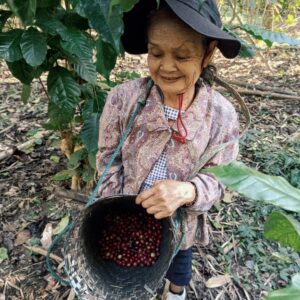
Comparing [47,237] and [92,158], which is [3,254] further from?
[92,158]

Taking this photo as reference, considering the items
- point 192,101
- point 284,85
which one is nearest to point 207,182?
point 192,101

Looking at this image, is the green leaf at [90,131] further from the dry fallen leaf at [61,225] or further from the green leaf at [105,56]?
the dry fallen leaf at [61,225]

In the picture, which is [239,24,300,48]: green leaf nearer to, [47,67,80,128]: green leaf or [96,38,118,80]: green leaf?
[96,38,118,80]: green leaf

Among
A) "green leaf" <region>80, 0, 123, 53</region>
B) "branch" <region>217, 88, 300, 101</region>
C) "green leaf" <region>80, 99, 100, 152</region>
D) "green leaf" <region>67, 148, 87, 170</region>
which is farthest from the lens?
"branch" <region>217, 88, 300, 101</region>

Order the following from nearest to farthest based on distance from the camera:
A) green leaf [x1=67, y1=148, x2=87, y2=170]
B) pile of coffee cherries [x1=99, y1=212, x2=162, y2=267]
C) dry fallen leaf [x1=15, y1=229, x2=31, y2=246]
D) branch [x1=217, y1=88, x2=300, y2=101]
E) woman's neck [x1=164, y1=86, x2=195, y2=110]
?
woman's neck [x1=164, y1=86, x2=195, y2=110]
pile of coffee cherries [x1=99, y1=212, x2=162, y2=267]
green leaf [x1=67, y1=148, x2=87, y2=170]
dry fallen leaf [x1=15, y1=229, x2=31, y2=246]
branch [x1=217, y1=88, x2=300, y2=101]

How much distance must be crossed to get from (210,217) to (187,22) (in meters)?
1.20

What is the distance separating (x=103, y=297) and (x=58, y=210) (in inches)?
28.5

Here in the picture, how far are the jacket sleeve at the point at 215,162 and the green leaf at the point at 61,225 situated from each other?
79 centimetres

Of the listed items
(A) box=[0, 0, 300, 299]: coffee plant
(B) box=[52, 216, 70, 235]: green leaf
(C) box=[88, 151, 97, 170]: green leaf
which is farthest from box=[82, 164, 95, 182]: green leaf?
(B) box=[52, 216, 70, 235]: green leaf

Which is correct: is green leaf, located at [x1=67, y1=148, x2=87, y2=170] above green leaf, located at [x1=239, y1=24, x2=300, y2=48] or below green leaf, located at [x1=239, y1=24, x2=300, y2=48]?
below

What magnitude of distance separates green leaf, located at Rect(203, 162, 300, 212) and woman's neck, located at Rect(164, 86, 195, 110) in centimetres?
60

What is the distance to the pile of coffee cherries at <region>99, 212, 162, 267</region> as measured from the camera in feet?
4.06

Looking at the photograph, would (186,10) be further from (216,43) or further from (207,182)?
(207,182)

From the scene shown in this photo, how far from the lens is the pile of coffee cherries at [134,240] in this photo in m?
1.24
